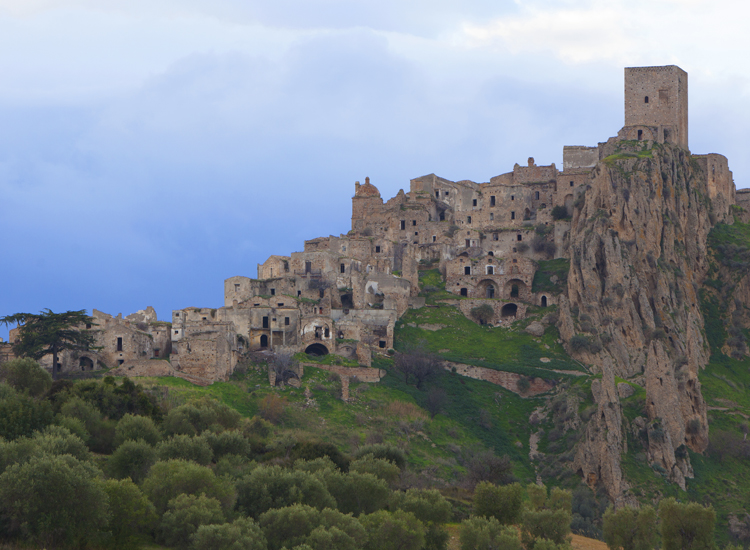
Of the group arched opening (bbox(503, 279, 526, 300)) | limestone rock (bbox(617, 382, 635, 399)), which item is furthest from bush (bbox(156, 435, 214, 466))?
arched opening (bbox(503, 279, 526, 300))

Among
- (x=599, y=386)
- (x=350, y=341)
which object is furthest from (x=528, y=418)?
(x=350, y=341)

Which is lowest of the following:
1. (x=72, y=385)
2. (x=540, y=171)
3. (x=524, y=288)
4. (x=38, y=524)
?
(x=38, y=524)

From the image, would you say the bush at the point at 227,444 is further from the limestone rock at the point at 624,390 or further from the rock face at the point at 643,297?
the limestone rock at the point at 624,390

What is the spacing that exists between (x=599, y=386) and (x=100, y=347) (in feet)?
117

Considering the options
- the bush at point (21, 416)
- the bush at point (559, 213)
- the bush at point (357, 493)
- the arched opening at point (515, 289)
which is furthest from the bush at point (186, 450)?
the bush at point (559, 213)

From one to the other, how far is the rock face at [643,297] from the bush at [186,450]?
97.3 feet

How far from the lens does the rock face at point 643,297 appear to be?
7638cm

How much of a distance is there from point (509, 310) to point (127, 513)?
183ft

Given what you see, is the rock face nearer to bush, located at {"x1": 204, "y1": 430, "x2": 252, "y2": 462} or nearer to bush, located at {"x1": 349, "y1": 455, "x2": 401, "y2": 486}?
bush, located at {"x1": 349, "y1": 455, "x2": 401, "y2": 486}

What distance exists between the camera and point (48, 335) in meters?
75.0

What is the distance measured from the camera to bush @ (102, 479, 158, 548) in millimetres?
46406

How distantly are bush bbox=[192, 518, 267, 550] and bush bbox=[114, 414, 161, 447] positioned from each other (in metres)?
14.0

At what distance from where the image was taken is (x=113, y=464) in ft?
175

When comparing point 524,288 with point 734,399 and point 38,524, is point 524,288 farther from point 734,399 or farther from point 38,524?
point 38,524
